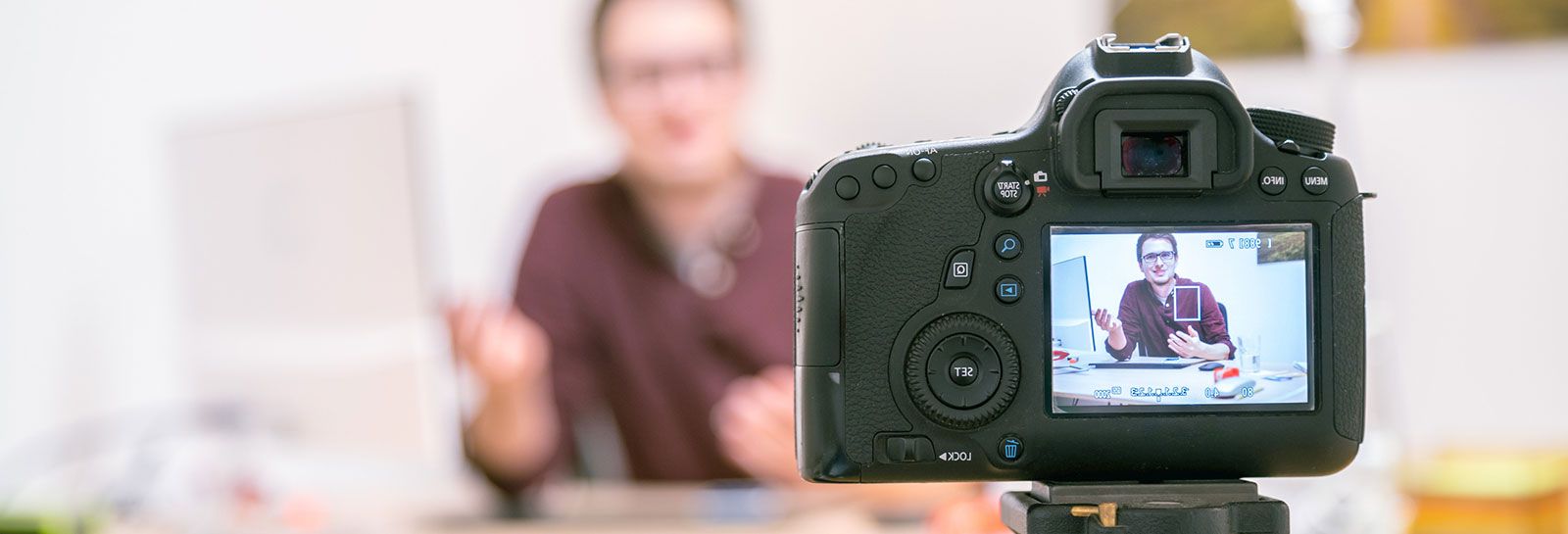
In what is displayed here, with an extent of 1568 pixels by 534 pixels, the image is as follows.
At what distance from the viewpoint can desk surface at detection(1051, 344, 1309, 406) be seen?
0.46 meters

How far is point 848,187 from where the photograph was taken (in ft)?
1.54

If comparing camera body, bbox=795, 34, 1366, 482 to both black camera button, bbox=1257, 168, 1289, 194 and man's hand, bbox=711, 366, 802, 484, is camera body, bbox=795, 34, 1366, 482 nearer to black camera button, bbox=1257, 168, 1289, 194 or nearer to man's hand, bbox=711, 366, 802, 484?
black camera button, bbox=1257, 168, 1289, 194

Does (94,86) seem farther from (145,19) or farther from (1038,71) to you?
(1038,71)

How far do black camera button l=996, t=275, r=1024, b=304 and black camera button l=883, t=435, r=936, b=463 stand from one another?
2.8 inches

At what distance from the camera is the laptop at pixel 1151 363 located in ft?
1.51

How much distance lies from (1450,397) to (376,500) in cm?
149

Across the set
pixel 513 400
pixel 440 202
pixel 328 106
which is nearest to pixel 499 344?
pixel 513 400

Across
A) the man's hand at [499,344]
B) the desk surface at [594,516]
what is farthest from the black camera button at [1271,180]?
the man's hand at [499,344]

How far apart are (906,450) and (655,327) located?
115 cm

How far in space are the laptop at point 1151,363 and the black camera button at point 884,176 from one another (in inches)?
4.5

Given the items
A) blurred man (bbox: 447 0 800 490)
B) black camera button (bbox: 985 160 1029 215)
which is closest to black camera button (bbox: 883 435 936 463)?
black camera button (bbox: 985 160 1029 215)

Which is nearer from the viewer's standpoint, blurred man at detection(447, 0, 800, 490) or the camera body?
the camera body

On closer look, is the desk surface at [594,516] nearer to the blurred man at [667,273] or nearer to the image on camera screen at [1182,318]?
the blurred man at [667,273]

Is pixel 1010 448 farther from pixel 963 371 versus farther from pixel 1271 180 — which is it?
pixel 1271 180
